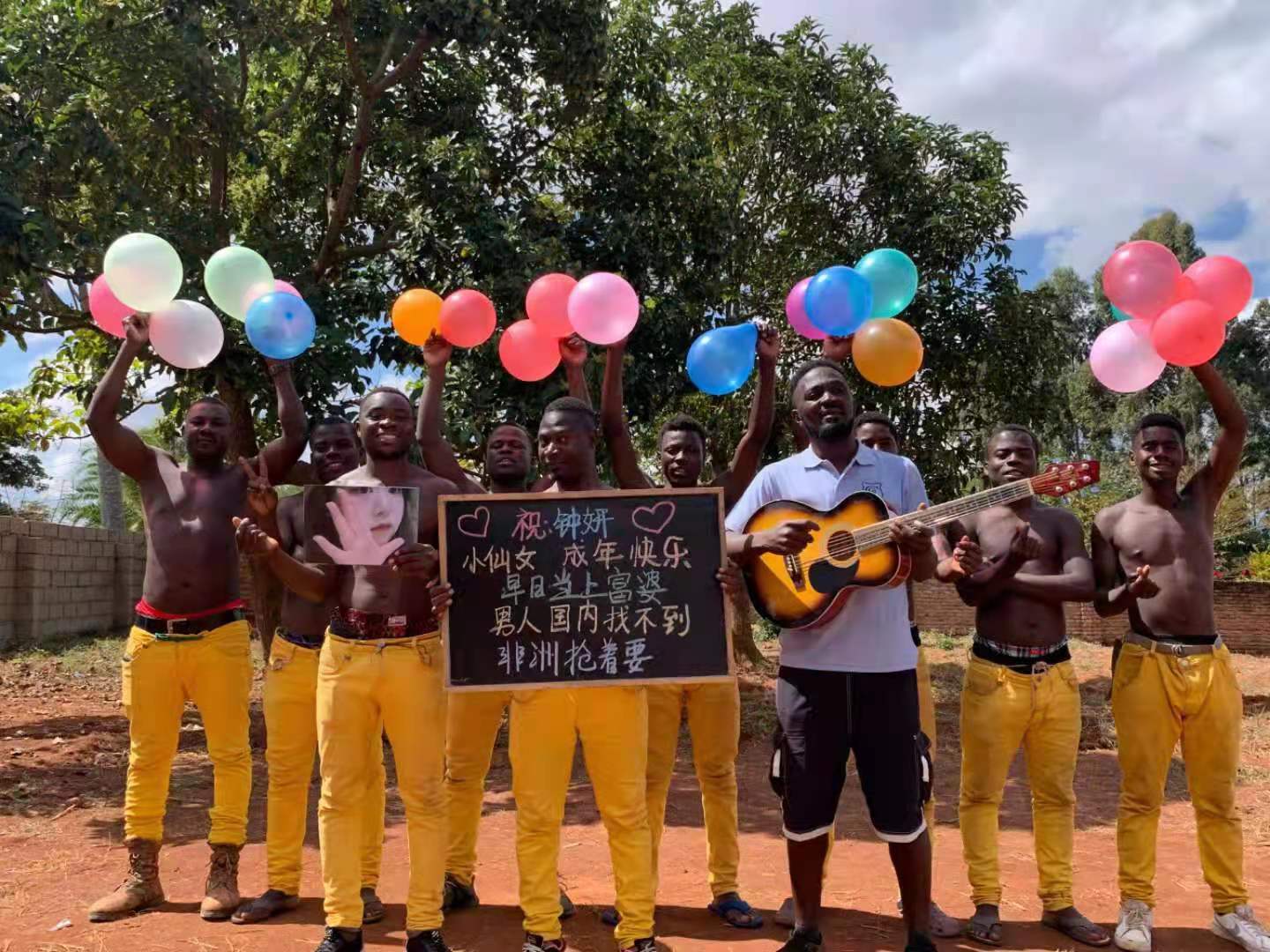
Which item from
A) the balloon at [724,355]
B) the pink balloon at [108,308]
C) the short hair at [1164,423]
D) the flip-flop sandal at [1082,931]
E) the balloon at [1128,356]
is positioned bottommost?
the flip-flop sandal at [1082,931]

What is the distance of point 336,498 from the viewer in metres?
3.67

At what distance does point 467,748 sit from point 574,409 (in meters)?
1.51

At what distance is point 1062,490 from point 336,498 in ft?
8.57

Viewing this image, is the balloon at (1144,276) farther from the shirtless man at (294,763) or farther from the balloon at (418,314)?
the shirtless man at (294,763)

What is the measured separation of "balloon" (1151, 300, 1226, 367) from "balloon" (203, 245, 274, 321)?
3.85 metres

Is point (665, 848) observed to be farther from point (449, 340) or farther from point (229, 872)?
point (449, 340)

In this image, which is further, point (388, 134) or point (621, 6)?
point (621, 6)

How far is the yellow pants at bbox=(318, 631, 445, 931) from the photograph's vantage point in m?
3.73

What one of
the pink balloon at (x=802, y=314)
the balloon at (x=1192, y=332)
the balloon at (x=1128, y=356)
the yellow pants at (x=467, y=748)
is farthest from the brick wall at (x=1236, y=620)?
Result: the yellow pants at (x=467, y=748)

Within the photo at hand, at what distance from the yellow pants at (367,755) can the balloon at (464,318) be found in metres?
1.61

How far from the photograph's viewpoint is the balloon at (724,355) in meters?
4.75

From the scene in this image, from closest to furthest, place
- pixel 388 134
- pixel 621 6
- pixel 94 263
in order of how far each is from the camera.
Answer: pixel 94 263, pixel 388 134, pixel 621 6

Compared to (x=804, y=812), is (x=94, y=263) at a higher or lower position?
higher

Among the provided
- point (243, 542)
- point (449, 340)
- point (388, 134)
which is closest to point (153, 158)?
point (388, 134)
